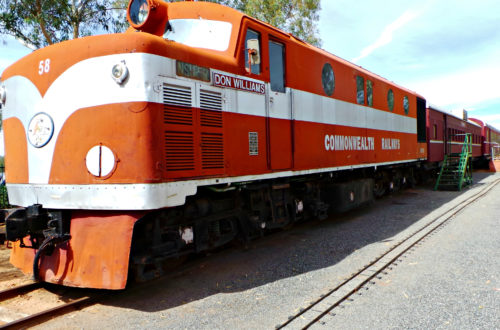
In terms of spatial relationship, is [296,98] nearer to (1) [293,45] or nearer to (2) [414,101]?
(1) [293,45]

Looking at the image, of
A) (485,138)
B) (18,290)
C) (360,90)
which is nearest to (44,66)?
(18,290)

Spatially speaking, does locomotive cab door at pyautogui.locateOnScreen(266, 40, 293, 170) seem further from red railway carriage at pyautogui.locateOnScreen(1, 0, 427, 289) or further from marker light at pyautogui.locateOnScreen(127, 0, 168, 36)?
marker light at pyautogui.locateOnScreen(127, 0, 168, 36)

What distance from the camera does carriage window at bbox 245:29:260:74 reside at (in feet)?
15.2

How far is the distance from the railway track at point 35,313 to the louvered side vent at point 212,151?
1927mm

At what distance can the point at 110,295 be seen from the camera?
4086mm

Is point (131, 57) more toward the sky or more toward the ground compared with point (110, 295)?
more toward the sky

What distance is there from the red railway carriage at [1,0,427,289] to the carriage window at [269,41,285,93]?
3cm

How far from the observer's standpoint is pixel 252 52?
4668 millimetres

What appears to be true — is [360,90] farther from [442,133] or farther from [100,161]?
[442,133]

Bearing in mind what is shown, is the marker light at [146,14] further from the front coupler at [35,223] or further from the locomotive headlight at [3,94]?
the front coupler at [35,223]

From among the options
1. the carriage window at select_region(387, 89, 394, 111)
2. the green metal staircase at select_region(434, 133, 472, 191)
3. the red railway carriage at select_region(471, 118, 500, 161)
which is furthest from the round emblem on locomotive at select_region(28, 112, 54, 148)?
the red railway carriage at select_region(471, 118, 500, 161)

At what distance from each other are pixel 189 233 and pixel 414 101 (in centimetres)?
1070

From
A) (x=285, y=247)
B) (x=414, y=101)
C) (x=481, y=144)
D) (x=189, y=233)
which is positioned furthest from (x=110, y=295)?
(x=481, y=144)

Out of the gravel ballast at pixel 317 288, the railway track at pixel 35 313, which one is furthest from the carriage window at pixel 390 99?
the railway track at pixel 35 313
